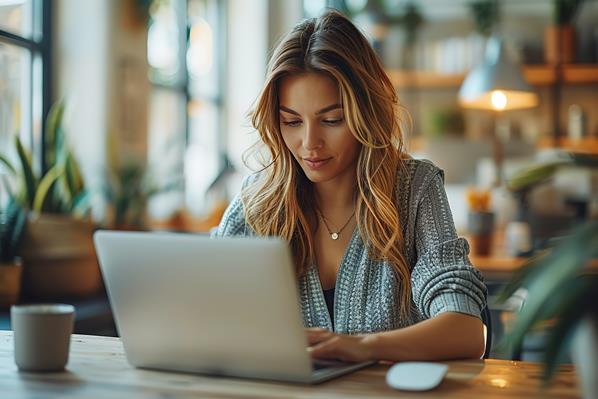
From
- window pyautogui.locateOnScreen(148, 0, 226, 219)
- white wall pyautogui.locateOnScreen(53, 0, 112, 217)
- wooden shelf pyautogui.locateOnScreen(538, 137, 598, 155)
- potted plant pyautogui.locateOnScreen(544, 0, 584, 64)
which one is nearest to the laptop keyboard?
white wall pyautogui.locateOnScreen(53, 0, 112, 217)

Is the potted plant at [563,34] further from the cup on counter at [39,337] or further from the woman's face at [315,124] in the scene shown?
the cup on counter at [39,337]

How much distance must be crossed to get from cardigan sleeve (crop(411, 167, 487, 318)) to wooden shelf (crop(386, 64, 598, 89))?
5.97m

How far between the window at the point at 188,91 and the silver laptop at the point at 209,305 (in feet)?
12.4

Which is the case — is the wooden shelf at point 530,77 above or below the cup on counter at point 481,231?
above

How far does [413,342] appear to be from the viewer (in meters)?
1.46

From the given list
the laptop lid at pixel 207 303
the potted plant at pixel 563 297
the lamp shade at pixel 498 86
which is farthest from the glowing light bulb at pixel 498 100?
the potted plant at pixel 563 297

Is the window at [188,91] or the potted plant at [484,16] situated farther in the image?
the potted plant at [484,16]

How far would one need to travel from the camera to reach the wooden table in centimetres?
122

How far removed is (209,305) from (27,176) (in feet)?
7.94

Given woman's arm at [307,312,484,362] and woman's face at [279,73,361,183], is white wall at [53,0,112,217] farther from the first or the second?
woman's arm at [307,312,484,362]

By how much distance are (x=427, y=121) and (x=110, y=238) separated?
7.15m

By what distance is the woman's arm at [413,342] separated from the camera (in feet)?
4.60

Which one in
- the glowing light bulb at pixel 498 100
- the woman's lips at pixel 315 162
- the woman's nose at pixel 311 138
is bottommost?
the woman's lips at pixel 315 162

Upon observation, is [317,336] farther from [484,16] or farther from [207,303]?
[484,16]
